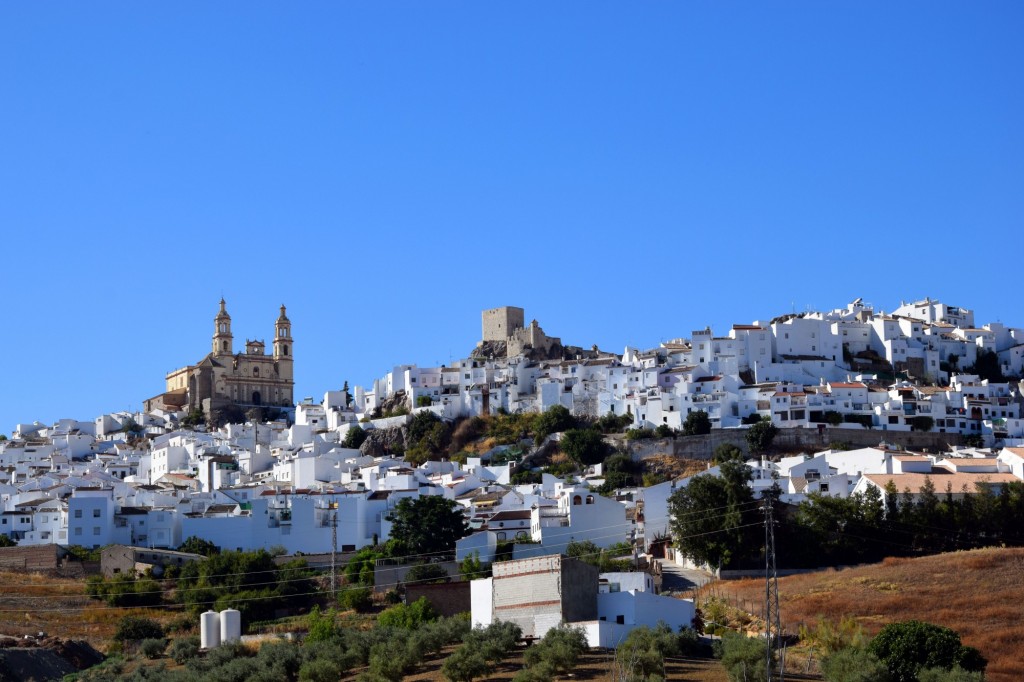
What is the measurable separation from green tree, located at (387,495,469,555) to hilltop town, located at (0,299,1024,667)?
33.5 inches

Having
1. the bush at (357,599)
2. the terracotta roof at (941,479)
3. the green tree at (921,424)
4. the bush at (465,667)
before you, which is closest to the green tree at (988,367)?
the green tree at (921,424)

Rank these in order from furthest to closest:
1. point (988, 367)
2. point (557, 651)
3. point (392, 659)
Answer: point (988, 367) → point (392, 659) → point (557, 651)

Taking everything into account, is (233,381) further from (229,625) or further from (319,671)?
(319,671)

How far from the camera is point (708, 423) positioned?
71.1 m

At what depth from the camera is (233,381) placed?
327ft

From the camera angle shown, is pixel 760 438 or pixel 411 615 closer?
pixel 411 615

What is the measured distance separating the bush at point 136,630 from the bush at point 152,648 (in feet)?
7.40

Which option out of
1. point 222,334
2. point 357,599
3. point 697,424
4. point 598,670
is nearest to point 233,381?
point 222,334

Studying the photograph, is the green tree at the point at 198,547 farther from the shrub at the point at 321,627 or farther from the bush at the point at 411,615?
the bush at the point at 411,615

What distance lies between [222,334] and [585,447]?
38.5 meters

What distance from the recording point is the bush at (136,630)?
48.6 metres

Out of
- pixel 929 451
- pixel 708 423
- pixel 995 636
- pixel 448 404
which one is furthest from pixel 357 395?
pixel 995 636

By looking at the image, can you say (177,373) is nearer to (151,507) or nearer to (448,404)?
(448,404)

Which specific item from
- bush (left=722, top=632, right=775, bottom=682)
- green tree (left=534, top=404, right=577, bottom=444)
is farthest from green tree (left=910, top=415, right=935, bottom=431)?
bush (left=722, top=632, right=775, bottom=682)
